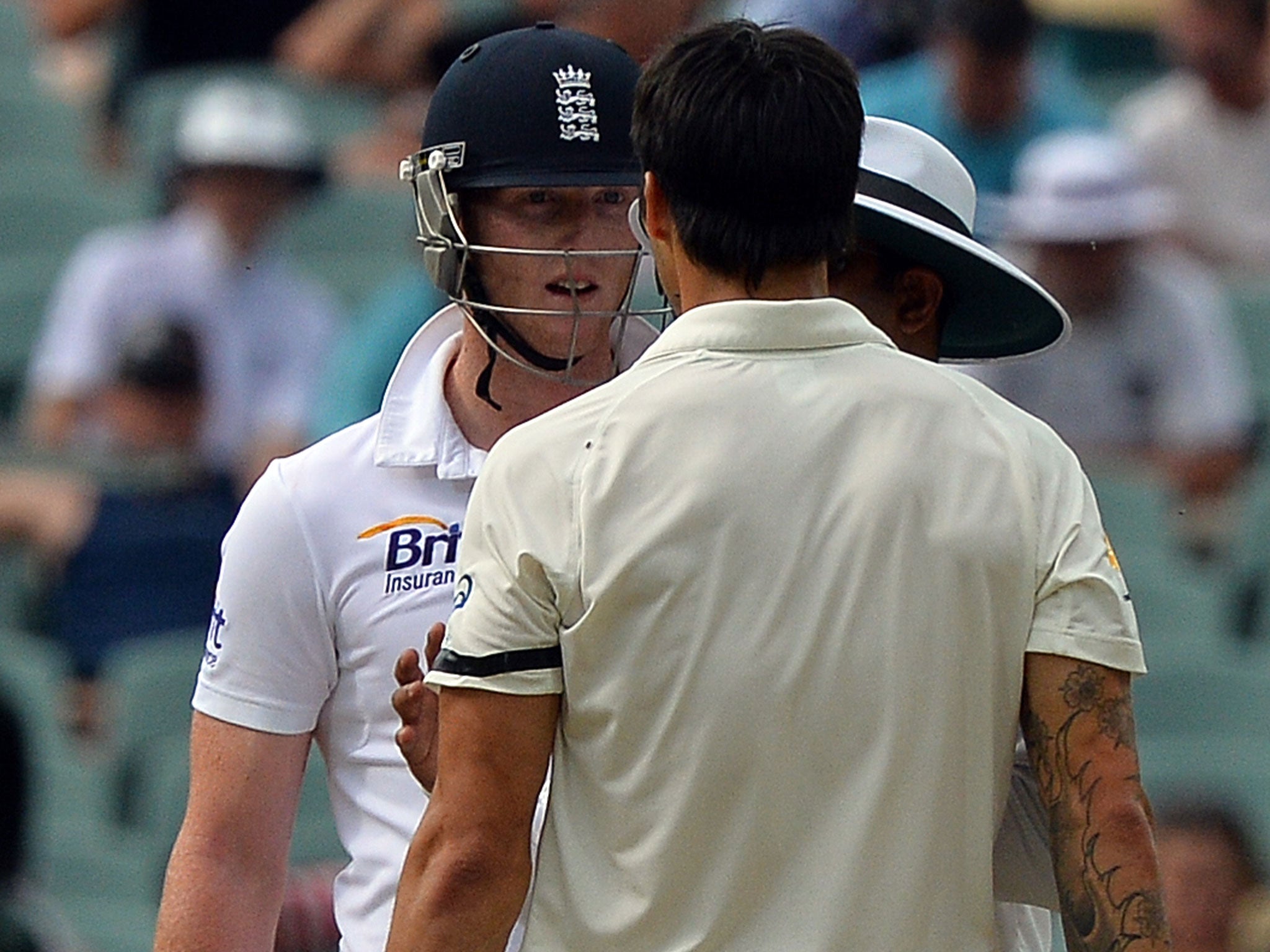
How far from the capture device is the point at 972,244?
221cm

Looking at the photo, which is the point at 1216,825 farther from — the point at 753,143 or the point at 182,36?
the point at 182,36

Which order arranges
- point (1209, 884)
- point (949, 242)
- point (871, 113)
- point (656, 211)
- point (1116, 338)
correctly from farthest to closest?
point (1116, 338)
point (871, 113)
point (1209, 884)
point (949, 242)
point (656, 211)

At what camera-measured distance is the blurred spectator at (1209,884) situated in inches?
203

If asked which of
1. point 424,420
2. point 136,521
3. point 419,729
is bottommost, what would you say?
point 136,521

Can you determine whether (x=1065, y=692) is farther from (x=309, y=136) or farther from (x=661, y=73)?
(x=309, y=136)

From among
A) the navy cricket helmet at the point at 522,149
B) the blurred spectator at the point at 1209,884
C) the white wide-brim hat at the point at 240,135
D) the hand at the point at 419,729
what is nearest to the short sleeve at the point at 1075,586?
the hand at the point at 419,729

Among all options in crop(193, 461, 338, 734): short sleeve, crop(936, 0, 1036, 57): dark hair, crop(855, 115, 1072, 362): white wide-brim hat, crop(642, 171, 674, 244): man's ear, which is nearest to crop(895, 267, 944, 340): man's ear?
crop(855, 115, 1072, 362): white wide-brim hat

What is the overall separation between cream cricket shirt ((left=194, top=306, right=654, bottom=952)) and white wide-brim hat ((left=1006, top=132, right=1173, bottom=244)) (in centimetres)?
368

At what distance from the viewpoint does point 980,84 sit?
599 cm

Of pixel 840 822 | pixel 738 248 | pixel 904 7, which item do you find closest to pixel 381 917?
pixel 840 822

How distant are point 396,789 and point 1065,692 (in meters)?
0.84

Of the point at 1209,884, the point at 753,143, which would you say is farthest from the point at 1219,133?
the point at 753,143

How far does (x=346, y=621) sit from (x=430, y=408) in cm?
26

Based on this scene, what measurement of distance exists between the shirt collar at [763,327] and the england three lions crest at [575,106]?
615mm
